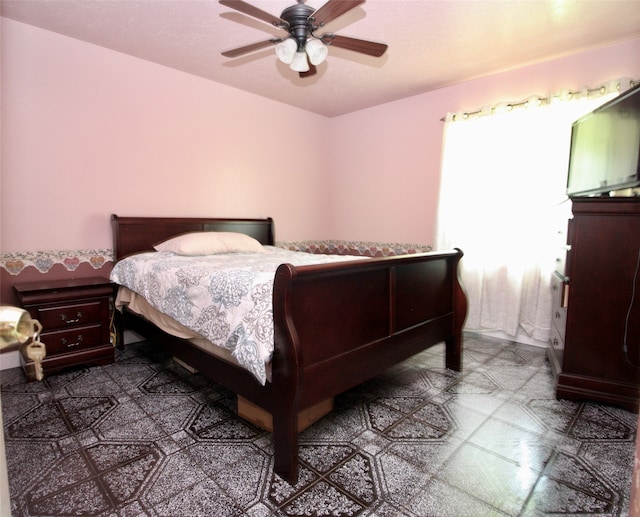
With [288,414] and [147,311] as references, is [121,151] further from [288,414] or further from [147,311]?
[288,414]

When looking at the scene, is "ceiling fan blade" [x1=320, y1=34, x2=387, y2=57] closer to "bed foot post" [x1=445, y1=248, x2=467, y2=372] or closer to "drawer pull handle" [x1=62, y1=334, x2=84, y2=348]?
"bed foot post" [x1=445, y1=248, x2=467, y2=372]

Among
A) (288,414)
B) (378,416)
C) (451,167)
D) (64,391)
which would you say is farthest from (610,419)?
(64,391)

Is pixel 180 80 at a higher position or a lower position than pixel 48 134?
higher

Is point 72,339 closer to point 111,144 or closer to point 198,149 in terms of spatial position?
point 111,144

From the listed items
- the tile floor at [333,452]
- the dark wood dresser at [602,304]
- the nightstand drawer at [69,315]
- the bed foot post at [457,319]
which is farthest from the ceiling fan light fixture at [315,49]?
the nightstand drawer at [69,315]

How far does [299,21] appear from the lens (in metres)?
1.97

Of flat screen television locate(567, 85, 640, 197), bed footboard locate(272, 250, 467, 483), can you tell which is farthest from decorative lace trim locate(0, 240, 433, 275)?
bed footboard locate(272, 250, 467, 483)

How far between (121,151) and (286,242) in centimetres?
206

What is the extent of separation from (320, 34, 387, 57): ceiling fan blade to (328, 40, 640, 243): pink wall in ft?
6.15

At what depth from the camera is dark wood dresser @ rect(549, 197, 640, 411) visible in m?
2.13

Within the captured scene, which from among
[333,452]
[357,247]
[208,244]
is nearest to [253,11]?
[208,244]

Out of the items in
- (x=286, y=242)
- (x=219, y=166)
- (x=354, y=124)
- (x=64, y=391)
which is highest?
(x=354, y=124)

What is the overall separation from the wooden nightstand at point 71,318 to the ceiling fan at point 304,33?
2058 millimetres

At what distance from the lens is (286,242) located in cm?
463
